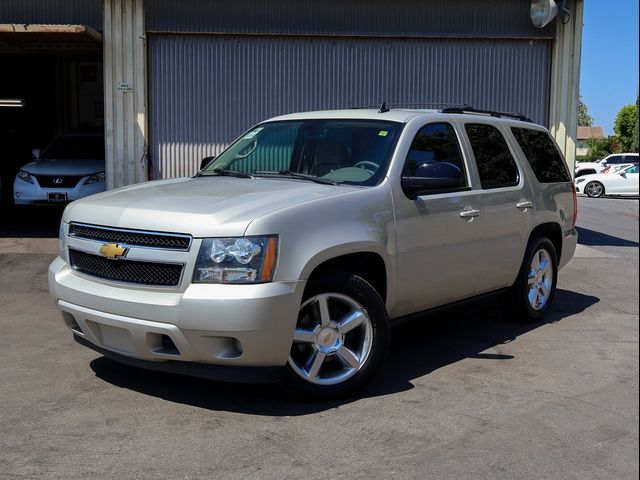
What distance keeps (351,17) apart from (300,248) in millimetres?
8759

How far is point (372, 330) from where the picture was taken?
15.8ft

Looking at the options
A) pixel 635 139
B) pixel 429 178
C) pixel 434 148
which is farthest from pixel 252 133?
pixel 635 139

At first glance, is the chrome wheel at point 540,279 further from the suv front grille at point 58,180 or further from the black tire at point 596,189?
the suv front grille at point 58,180

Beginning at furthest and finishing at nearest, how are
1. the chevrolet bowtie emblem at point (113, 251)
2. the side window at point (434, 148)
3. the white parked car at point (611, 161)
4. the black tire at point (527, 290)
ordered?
the black tire at point (527, 290) → the side window at point (434, 148) → the chevrolet bowtie emblem at point (113, 251) → the white parked car at point (611, 161)

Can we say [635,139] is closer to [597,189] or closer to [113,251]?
[597,189]

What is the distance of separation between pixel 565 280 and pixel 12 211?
457 inches

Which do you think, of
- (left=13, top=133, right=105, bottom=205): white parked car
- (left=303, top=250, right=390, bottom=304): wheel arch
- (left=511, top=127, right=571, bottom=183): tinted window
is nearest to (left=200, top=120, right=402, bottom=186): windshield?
(left=303, top=250, right=390, bottom=304): wheel arch

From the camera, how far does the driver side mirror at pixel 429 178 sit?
203 inches

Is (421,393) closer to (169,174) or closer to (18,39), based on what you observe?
(169,174)

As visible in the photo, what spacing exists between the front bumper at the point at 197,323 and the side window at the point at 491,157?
236 cm

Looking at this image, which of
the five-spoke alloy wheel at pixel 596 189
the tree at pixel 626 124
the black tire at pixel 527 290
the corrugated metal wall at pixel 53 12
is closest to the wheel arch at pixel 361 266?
the five-spoke alloy wheel at pixel 596 189

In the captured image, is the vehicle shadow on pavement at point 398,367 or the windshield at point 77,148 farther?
the windshield at point 77,148

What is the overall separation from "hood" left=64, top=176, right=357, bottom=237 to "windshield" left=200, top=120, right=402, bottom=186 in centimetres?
30

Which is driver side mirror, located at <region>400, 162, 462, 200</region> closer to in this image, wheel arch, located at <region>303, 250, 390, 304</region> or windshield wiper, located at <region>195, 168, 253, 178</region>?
wheel arch, located at <region>303, 250, 390, 304</region>
